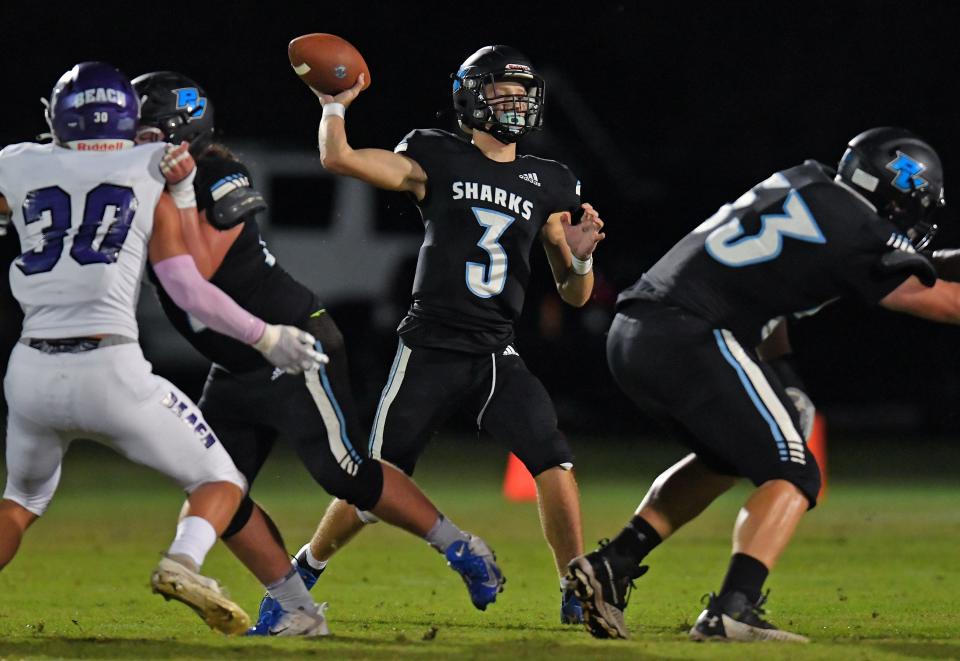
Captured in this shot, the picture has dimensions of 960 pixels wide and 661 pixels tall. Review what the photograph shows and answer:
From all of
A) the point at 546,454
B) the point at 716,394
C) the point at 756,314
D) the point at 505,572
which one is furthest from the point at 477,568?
the point at 505,572

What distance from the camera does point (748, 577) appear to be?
4.82 metres

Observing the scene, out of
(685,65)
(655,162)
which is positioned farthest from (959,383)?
(685,65)

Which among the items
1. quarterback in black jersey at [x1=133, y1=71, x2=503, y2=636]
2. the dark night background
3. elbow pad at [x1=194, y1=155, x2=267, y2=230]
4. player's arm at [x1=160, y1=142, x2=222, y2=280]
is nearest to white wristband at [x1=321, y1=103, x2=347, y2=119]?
quarterback in black jersey at [x1=133, y1=71, x2=503, y2=636]

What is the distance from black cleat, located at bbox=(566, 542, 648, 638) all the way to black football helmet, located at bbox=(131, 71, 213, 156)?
1892 mm

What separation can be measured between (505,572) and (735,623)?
2.70 metres

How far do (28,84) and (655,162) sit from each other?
739 centimetres

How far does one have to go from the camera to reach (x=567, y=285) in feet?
20.5

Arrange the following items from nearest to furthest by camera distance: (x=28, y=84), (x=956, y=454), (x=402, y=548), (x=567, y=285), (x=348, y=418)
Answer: (x=348, y=418) < (x=567, y=285) < (x=402, y=548) < (x=956, y=454) < (x=28, y=84)

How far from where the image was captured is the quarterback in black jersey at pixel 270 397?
507 centimetres

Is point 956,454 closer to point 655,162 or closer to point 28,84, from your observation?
point 655,162

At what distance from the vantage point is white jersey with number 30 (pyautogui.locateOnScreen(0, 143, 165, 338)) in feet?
14.7

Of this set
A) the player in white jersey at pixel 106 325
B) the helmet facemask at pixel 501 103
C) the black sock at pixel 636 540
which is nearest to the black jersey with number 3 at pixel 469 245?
the helmet facemask at pixel 501 103

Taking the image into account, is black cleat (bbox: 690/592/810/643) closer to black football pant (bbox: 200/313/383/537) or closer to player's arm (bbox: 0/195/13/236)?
black football pant (bbox: 200/313/383/537)

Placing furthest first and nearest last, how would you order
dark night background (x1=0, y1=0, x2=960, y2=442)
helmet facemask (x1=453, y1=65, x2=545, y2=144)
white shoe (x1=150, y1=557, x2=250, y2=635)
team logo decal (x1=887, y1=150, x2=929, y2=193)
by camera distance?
dark night background (x1=0, y1=0, x2=960, y2=442) < helmet facemask (x1=453, y1=65, x2=545, y2=144) < team logo decal (x1=887, y1=150, x2=929, y2=193) < white shoe (x1=150, y1=557, x2=250, y2=635)
